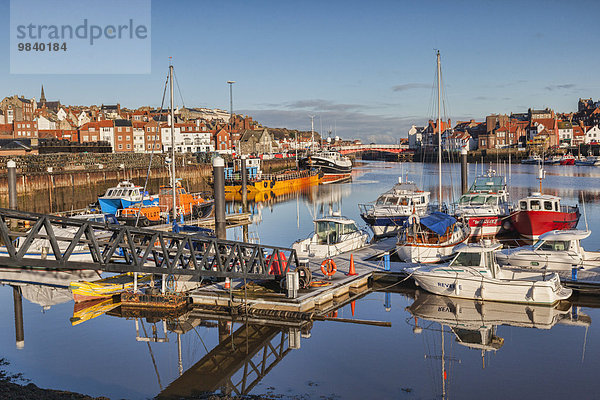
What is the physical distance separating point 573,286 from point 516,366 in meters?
6.09

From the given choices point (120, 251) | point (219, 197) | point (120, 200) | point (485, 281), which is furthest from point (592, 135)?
point (120, 251)

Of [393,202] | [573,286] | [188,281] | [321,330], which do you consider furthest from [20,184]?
[573,286]

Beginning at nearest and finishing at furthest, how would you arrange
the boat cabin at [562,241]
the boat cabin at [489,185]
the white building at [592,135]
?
the boat cabin at [562,241] < the boat cabin at [489,185] < the white building at [592,135]

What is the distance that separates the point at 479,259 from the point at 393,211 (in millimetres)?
13587

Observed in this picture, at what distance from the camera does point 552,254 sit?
19.7 metres

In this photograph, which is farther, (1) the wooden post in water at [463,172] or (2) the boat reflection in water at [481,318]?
(1) the wooden post in water at [463,172]

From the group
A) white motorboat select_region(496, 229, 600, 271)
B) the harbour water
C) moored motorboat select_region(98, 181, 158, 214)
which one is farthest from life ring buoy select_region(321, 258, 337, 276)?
moored motorboat select_region(98, 181, 158, 214)

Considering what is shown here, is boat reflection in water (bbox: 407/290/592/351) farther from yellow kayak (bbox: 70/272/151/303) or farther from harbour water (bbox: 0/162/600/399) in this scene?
yellow kayak (bbox: 70/272/151/303)

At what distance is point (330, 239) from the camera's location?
76.9ft

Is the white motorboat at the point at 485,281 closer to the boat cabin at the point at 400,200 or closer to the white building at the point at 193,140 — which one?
the boat cabin at the point at 400,200

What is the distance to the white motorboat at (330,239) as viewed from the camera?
2261cm

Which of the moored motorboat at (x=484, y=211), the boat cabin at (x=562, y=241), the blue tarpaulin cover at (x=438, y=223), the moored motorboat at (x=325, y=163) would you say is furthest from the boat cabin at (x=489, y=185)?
the moored motorboat at (x=325, y=163)

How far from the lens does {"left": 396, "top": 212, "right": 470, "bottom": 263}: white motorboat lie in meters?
22.0

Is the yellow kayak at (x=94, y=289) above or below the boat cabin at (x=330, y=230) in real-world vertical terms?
below
